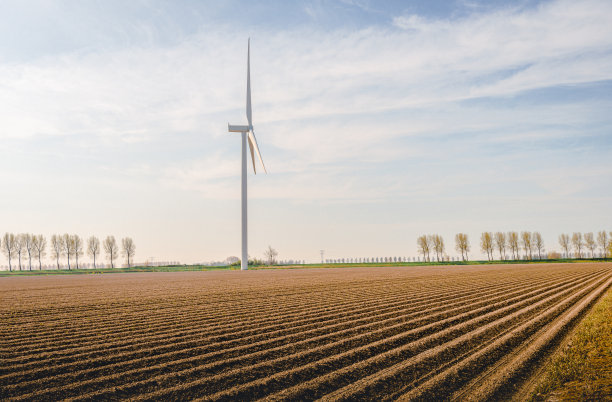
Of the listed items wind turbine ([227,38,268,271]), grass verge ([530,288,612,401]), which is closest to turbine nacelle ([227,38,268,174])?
wind turbine ([227,38,268,271])

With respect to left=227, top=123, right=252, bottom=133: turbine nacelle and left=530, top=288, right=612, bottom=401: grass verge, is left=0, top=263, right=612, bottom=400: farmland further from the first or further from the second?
left=227, top=123, right=252, bottom=133: turbine nacelle

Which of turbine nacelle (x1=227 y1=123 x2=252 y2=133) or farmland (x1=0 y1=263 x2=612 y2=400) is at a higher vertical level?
turbine nacelle (x1=227 y1=123 x2=252 y2=133)

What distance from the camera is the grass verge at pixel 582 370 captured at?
21.9ft

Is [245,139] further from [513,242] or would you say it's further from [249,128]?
[513,242]

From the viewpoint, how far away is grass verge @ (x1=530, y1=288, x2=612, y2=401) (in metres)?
6.66

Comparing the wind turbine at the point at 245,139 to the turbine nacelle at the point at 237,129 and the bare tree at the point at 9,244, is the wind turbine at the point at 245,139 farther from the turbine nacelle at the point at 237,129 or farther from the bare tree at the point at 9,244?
the bare tree at the point at 9,244

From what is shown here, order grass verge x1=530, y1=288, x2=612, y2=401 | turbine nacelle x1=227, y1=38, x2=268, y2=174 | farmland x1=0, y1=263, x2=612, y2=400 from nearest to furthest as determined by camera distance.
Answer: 1. grass verge x1=530, y1=288, x2=612, y2=401
2. farmland x1=0, y1=263, x2=612, y2=400
3. turbine nacelle x1=227, y1=38, x2=268, y2=174

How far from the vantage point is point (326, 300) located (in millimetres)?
19281

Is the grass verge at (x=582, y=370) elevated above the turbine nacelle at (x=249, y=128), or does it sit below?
below

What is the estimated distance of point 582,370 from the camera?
25.7 feet

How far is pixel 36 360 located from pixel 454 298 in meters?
16.1

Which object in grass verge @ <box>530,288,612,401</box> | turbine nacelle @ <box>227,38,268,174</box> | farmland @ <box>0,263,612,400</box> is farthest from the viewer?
turbine nacelle @ <box>227,38,268,174</box>

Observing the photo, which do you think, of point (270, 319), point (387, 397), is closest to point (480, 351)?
point (387, 397)

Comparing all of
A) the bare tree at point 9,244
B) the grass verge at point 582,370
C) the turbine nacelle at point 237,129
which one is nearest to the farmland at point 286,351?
the grass verge at point 582,370
